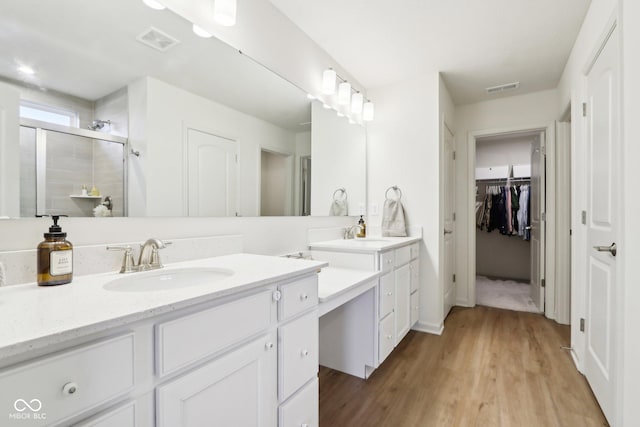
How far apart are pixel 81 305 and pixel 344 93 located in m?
2.35

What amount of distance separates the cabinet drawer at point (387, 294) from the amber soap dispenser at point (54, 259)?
5.20 feet

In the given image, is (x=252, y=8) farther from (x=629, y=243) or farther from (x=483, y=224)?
(x=483, y=224)

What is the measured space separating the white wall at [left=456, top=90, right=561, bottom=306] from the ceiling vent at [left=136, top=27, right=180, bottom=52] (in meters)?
3.16

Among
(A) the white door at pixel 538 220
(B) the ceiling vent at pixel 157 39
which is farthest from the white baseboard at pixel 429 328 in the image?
(B) the ceiling vent at pixel 157 39

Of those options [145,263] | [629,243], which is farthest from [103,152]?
[629,243]

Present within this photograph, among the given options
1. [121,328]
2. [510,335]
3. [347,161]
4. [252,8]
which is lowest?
[510,335]

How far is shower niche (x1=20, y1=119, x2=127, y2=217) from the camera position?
94 cm

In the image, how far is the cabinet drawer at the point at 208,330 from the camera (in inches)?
28.1

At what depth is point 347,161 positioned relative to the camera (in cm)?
269

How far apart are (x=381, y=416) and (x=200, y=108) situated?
184 cm

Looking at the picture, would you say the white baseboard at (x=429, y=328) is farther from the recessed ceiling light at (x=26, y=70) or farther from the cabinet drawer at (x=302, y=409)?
the recessed ceiling light at (x=26, y=70)

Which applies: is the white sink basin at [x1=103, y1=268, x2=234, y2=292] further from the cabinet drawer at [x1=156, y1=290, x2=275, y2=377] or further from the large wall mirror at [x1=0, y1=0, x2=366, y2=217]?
the large wall mirror at [x1=0, y1=0, x2=366, y2=217]

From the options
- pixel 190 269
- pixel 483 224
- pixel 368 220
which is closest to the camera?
pixel 190 269

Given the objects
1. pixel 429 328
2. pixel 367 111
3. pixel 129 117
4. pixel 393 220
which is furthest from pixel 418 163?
pixel 129 117
